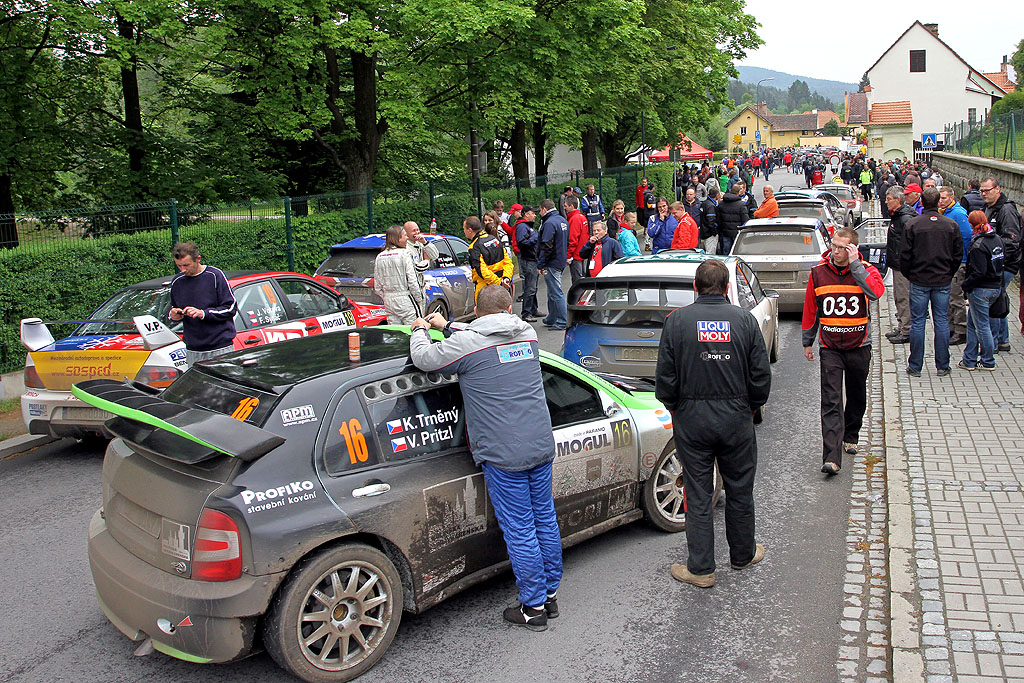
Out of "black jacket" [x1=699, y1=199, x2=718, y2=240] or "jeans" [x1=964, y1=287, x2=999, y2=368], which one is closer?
"jeans" [x1=964, y1=287, x2=999, y2=368]

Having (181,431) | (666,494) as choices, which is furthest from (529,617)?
(181,431)

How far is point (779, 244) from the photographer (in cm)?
1453

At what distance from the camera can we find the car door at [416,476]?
4555 millimetres

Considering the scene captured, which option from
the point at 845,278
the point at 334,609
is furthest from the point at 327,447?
the point at 845,278

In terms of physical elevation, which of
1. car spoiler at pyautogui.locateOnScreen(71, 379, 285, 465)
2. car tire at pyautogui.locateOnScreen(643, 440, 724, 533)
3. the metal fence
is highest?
the metal fence

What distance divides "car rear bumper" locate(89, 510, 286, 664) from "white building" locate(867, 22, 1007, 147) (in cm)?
9012

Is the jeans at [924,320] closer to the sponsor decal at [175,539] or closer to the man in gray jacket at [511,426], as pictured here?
the man in gray jacket at [511,426]

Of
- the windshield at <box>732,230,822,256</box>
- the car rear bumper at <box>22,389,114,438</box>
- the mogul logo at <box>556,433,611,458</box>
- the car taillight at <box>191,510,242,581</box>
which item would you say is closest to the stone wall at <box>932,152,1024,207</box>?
the windshield at <box>732,230,822,256</box>

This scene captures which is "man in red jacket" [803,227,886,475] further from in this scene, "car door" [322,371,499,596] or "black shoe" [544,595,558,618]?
"car door" [322,371,499,596]

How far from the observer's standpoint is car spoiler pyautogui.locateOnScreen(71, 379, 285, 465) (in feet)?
13.9

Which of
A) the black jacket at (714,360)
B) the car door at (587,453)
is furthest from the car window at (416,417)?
the black jacket at (714,360)

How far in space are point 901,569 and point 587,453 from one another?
2.00m

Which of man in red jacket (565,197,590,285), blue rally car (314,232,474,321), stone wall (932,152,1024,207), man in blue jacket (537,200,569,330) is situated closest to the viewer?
blue rally car (314,232,474,321)

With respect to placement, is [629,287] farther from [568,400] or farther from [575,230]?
[575,230]
